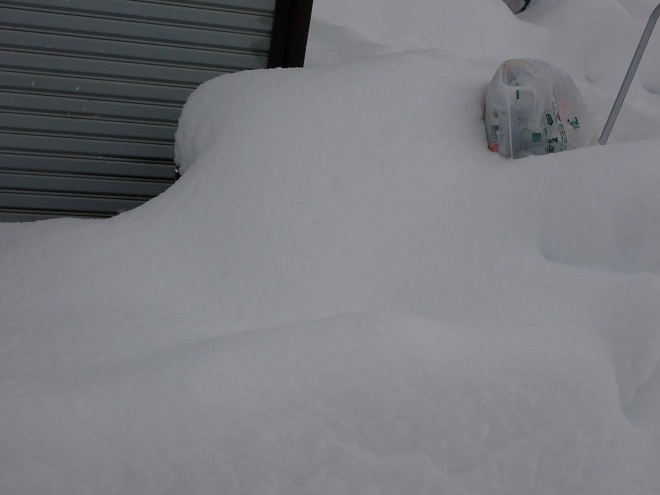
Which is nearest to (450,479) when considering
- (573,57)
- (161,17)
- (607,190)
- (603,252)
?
(603,252)

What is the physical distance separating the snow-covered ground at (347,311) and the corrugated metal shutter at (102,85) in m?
0.79

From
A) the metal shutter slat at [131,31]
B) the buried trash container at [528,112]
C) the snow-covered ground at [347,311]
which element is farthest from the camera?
the metal shutter slat at [131,31]

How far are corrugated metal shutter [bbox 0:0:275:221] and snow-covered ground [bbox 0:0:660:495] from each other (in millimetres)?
795

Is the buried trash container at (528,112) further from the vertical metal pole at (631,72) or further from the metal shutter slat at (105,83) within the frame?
the metal shutter slat at (105,83)

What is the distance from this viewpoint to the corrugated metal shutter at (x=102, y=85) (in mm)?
2701

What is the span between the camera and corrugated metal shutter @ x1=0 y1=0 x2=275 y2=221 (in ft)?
8.86

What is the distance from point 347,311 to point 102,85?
70.7 inches

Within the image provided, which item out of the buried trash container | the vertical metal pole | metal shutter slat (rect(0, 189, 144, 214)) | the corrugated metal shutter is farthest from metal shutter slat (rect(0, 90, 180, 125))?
the vertical metal pole

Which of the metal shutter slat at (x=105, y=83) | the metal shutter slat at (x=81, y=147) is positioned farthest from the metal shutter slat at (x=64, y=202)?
the metal shutter slat at (x=81, y=147)

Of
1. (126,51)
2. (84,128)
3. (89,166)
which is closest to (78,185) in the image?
(89,166)

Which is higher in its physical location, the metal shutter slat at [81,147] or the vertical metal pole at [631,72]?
the vertical metal pole at [631,72]

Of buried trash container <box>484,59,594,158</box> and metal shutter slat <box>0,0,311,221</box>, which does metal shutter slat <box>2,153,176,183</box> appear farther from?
buried trash container <box>484,59,594,158</box>

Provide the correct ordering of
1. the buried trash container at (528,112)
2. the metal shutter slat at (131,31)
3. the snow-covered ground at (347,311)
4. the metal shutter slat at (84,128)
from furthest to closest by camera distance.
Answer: the metal shutter slat at (84,128), the metal shutter slat at (131,31), the buried trash container at (528,112), the snow-covered ground at (347,311)

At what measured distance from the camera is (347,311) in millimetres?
1449
